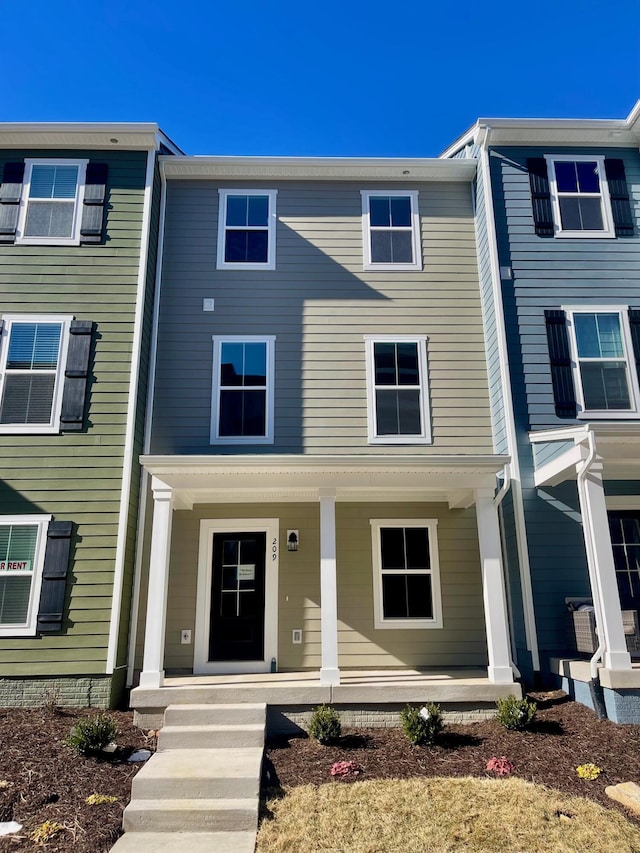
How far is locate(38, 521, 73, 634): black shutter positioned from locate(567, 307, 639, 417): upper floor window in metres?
6.92

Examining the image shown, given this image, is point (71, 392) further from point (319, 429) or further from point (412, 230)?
point (412, 230)

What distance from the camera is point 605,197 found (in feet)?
28.8

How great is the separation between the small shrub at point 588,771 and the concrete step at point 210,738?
2.76 meters

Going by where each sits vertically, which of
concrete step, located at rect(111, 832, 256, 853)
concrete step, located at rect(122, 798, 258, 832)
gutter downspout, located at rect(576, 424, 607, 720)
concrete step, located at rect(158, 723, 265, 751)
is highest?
gutter downspout, located at rect(576, 424, 607, 720)

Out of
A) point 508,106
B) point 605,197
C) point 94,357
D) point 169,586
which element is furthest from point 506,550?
point 508,106

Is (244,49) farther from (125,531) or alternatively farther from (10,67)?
(125,531)

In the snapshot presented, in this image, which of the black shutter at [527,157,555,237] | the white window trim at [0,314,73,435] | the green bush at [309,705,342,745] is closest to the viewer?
the green bush at [309,705,342,745]

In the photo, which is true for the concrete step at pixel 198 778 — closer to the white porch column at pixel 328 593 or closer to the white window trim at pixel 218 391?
the white porch column at pixel 328 593

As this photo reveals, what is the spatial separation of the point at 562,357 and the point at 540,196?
2.60 metres

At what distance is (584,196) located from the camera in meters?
8.82

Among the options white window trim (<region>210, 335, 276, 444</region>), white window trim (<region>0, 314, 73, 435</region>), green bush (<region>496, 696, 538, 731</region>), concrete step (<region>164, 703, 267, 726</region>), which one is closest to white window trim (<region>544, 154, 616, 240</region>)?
white window trim (<region>210, 335, 276, 444</region>)

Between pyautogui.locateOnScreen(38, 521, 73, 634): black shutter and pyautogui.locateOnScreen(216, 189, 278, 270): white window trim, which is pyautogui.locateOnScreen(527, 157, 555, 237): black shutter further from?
pyautogui.locateOnScreen(38, 521, 73, 634): black shutter

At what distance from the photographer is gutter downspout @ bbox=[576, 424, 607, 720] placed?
19.5 ft

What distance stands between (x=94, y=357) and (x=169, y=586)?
3.24 m
